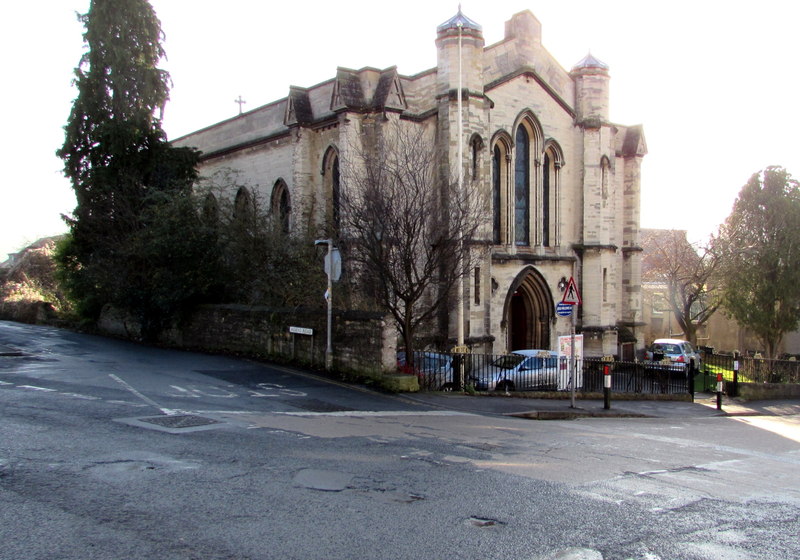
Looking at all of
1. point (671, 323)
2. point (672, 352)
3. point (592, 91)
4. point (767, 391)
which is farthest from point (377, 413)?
point (671, 323)

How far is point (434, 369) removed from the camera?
16.7m

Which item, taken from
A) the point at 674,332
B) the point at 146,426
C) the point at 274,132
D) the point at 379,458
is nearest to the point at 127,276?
the point at 274,132

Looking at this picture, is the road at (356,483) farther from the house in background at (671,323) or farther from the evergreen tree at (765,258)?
the house in background at (671,323)

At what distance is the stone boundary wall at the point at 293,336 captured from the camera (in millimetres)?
15062

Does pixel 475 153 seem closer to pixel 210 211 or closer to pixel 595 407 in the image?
pixel 210 211

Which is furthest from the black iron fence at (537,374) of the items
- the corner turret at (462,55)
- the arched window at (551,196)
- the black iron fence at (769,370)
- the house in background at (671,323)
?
the house in background at (671,323)

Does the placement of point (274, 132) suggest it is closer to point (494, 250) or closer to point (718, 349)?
point (494, 250)

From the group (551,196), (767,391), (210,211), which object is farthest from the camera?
(551,196)

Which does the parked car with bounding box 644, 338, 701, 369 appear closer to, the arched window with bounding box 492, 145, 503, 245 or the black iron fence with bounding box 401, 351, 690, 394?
the black iron fence with bounding box 401, 351, 690, 394

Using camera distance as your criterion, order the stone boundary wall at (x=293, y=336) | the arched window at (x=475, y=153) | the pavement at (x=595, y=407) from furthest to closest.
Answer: the arched window at (x=475, y=153), the stone boundary wall at (x=293, y=336), the pavement at (x=595, y=407)

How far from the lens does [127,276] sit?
23.9 m

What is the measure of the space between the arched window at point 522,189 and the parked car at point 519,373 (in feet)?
28.0

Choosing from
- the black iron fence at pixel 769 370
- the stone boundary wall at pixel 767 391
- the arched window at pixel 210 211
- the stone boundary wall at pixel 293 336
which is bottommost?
the stone boundary wall at pixel 767 391

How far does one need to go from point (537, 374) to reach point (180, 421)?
40.4 feet
